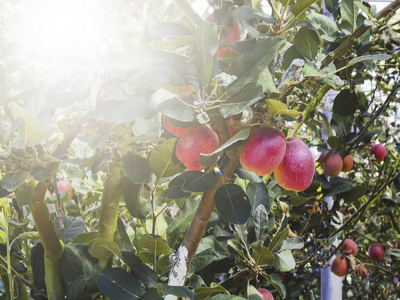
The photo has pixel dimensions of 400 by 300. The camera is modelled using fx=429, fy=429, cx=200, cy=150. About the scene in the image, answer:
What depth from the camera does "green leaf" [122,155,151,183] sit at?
Result: 568 millimetres

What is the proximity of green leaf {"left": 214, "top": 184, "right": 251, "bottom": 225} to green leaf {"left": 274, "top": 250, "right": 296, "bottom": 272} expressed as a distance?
266mm

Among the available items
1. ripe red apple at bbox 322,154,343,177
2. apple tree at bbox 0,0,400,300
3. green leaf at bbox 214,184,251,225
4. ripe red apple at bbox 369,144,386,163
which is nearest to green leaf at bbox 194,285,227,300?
apple tree at bbox 0,0,400,300

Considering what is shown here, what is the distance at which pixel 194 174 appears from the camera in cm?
54

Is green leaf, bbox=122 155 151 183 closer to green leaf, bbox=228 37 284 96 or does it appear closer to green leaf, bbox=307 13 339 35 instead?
green leaf, bbox=228 37 284 96

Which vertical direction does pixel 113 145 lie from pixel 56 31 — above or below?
below

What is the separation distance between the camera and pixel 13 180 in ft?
1.81

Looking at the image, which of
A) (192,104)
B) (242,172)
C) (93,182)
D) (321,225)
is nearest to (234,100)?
(192,104)

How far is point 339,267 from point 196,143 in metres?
1.03

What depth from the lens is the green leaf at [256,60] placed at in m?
0.46

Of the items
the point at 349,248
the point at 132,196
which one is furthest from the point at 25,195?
the point at 349,248

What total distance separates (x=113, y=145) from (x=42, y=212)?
0.56ft

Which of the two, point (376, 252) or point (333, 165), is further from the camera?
point (376, 252)

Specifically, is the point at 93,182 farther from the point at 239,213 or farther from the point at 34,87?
the point at 239,213

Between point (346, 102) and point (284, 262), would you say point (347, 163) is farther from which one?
point (284, 262)
